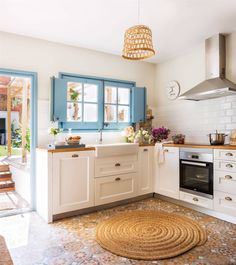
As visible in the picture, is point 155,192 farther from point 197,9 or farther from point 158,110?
point 197,9

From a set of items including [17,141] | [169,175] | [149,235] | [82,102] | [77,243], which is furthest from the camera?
[17,141]

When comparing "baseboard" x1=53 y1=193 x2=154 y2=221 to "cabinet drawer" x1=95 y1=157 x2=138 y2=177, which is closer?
"baseboard" x1=53 y1=193 x2=154 y2=221

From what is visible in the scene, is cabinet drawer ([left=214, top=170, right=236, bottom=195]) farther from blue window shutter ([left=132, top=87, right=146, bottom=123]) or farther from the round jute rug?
blue window shutter ([left=132, top=87, right=146, bottom=123])

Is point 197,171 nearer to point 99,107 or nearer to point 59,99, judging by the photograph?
point 99,107

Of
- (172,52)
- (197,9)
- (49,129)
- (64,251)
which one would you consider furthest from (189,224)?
(172,52)

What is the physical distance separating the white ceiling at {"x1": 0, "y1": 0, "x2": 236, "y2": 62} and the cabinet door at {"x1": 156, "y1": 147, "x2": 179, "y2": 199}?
5.61ft

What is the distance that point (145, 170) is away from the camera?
12.2ft

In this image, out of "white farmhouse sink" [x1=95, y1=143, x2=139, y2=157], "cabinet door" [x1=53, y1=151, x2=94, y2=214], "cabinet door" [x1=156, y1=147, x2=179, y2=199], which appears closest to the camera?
"cabinet door" [x1=53, y1=151, x2=94, y2=214]

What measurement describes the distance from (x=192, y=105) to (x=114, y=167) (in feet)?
5.60

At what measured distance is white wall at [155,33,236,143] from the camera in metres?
3.29

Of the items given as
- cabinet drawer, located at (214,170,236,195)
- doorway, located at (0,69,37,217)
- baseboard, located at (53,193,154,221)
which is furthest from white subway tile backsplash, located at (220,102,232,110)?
doorway, located at (0,69,37,217)

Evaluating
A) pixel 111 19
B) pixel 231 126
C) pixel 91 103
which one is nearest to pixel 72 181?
pixel 91 103

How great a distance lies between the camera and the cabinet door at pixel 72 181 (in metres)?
2.84

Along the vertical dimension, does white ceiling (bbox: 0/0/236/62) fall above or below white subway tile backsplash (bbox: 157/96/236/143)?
above
